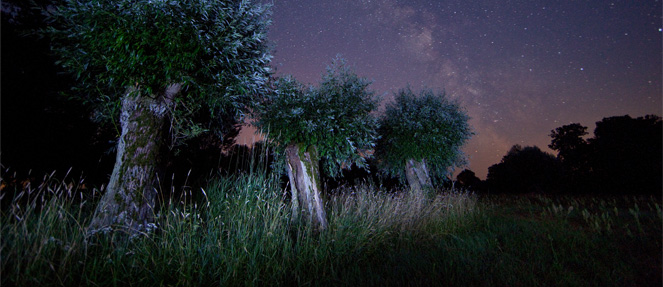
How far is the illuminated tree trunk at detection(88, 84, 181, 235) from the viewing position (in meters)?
4.49

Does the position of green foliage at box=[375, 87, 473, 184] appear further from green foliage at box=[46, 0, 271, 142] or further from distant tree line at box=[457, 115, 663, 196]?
distant tree line at box=[457, 115, 663, 196]

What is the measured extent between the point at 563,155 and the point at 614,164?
4945mm

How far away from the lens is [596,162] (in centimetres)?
2447

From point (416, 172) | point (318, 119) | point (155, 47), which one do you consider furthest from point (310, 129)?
point (416, 172)

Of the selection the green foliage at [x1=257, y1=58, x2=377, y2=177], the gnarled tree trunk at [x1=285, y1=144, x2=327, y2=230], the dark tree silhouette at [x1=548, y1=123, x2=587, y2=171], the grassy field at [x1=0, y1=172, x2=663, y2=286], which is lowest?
the grassy field at [x1=0, y1=172, x2=663, y2=286]

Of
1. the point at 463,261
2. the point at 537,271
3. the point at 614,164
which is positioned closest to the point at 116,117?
the point at 463,261

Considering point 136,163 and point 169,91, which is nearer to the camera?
point 136,163

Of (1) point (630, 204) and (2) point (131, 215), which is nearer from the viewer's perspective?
(2) point (131, 215)

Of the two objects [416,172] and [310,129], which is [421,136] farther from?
[310,129]

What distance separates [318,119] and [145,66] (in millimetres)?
4305

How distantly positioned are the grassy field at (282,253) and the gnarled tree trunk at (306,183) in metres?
0.70

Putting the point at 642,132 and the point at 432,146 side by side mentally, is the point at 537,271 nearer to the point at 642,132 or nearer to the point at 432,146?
the point at 432,146

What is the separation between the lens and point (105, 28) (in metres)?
4.82

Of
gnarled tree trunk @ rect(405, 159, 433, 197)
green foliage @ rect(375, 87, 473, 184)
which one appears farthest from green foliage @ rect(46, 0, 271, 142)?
gnarled tree trunk @ rect(405, 159, 433, 197)
